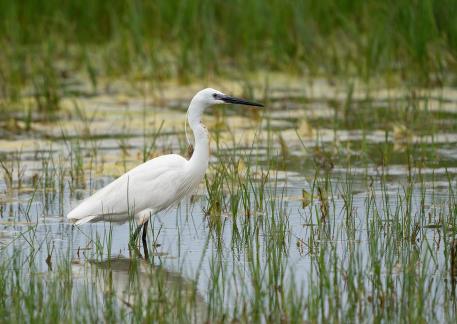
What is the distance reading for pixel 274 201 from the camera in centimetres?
630

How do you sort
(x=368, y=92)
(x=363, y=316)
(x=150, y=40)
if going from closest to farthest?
1. (x=363, y=316)
2. (x=368, y=92)
3. (x=150, y=40)

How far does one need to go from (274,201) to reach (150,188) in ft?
2.78

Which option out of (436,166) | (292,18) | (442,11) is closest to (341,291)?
(436,166)

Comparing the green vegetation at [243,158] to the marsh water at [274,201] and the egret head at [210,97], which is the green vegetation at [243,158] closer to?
the marsh water at [274,201]

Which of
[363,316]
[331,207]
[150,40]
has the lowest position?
[363,316]

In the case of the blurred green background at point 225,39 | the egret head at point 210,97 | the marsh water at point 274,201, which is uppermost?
the blurred green background at point 225,39

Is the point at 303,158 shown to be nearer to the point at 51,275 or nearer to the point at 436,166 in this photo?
the point at 436,166

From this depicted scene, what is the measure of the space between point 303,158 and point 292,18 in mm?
3871

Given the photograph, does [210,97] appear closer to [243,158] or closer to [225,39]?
[243,158]

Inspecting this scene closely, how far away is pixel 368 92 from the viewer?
11016mm

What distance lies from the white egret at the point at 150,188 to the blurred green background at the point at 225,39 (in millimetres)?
4753

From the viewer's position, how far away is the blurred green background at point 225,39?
37.3 ft

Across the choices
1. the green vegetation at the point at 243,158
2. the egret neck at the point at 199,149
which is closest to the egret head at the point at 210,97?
the egret neck at the point at 199,149

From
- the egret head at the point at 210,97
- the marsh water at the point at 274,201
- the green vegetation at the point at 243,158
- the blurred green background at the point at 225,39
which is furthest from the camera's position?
the blurred green background at the point at 225,39
